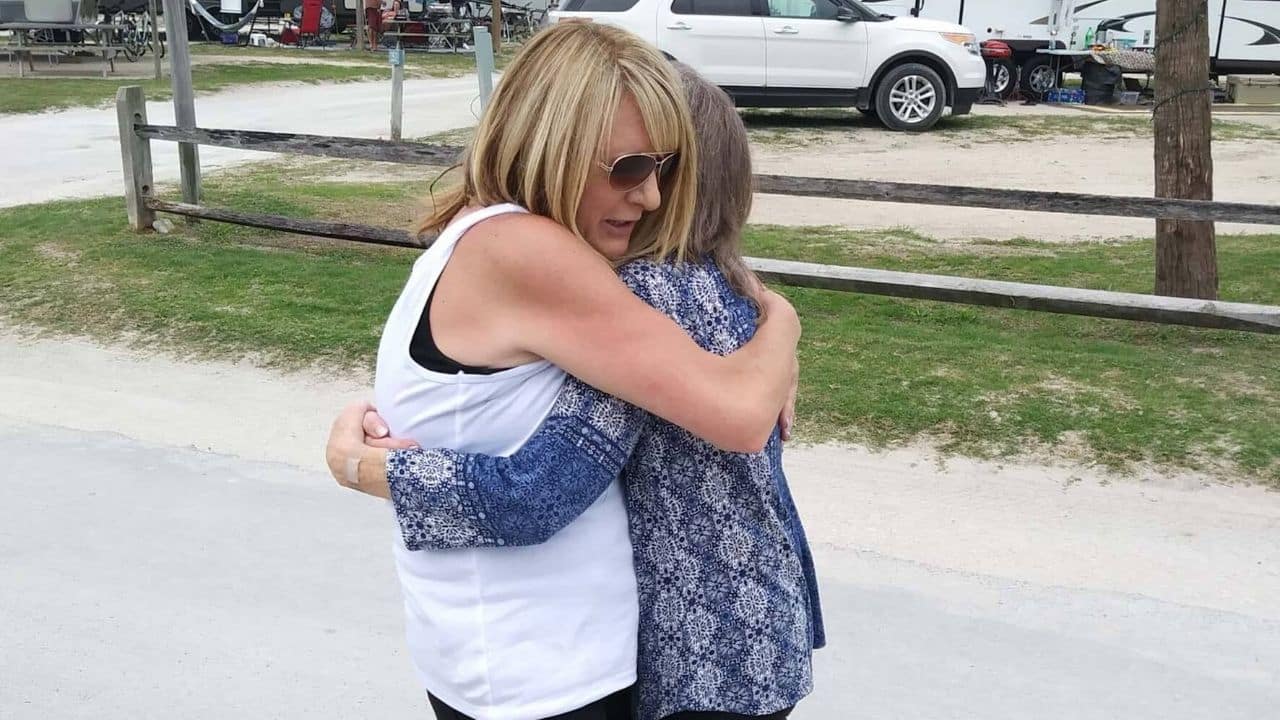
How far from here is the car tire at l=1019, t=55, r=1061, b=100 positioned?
66.1 feet

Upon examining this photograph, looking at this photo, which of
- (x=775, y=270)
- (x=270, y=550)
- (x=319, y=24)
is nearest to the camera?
(x=270, y=550)

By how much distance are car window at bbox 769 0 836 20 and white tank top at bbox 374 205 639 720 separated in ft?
46.9

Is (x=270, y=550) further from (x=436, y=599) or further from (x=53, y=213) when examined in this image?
(x=53, y=213)

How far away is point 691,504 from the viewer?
1612mm

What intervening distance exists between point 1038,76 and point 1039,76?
0.05 ft

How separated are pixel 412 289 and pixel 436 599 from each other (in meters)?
0.40

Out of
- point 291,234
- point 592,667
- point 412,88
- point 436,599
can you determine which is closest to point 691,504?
point 592,667

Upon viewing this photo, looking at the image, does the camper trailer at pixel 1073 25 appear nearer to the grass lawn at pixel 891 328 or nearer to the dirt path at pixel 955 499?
the grass lawn at pixel 891 328

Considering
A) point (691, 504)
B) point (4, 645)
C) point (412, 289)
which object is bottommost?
point (4, 645)

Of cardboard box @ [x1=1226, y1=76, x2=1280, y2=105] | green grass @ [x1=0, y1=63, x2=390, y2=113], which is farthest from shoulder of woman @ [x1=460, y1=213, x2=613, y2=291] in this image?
cardboard box @ [x1=1226, y1=76, x2=1280, y2=105]

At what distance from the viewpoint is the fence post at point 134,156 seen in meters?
8.69

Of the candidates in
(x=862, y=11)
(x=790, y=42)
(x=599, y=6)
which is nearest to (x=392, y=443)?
(x=790, y=42)

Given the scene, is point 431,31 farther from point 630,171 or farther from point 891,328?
point 630,171

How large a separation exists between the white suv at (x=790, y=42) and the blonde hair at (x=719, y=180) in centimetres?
1366
